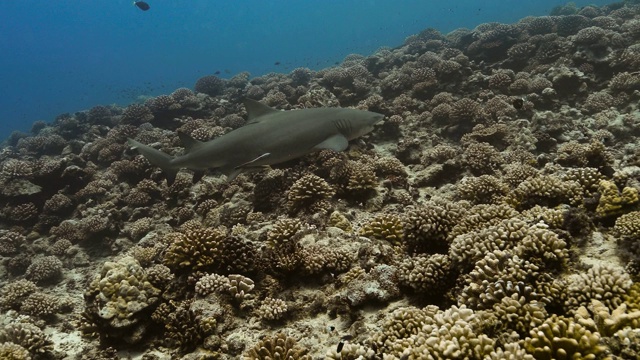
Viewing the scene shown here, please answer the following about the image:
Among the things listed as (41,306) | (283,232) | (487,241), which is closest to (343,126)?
(283,232)

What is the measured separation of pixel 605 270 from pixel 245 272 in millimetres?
3934

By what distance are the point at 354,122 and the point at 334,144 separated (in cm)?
95

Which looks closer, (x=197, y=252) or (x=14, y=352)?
(x=14, y=352)

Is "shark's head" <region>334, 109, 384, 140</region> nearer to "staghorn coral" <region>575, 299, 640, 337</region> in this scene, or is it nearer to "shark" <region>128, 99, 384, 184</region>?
"shark" <region>128, 99, 384, 184</region>

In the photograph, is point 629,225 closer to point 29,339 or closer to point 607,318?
point 607,318

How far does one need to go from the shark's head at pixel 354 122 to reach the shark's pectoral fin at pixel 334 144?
329 millimetres

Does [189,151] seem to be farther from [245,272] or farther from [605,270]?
[605,270]

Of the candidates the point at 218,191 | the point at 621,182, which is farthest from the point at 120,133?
the point at 621,182

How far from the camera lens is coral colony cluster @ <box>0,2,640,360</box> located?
308cm

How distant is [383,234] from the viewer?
5508 millimetres

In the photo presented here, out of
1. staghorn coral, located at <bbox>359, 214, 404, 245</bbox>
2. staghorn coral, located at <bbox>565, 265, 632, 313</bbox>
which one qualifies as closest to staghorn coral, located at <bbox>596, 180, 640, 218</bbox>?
staghorn coral, located at <bbox>565, 265, 632, 313</bbox>

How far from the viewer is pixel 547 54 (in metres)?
12.2

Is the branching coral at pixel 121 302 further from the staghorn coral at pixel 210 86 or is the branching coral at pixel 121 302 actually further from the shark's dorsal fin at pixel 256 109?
the staghorn coral at pixel 210 86

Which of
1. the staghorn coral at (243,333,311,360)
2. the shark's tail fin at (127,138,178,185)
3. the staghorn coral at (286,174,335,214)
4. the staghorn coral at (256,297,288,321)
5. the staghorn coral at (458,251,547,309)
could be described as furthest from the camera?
the shark's tail fin at (127,138,178,185)
